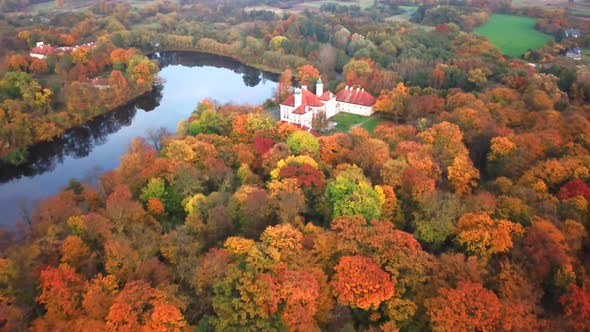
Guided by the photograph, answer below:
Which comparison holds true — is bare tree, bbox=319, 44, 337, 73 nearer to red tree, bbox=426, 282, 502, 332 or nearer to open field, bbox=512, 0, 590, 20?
red tree, bbox=426, 282, 502, 332

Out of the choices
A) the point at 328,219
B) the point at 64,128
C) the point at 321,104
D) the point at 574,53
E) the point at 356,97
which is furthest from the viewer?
the point at 574,53

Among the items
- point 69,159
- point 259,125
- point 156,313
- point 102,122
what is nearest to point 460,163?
Result: point 259,125

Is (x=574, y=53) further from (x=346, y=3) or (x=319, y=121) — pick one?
(x=346, y=3)

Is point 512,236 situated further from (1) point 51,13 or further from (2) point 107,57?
(1) point 51,13

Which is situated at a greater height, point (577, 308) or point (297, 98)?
point (577, 308)

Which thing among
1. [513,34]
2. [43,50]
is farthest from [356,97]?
[43,50]
